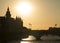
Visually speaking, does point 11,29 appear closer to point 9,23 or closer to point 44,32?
point 9,23

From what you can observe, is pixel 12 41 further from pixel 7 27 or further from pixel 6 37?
pixel 7 27

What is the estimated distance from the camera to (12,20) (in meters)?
125

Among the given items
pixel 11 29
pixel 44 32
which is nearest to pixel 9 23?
pixel 11 29

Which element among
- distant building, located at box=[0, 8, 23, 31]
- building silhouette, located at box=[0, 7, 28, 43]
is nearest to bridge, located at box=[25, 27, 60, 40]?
building silhouette, located at box=[0, 7, 28, 43]

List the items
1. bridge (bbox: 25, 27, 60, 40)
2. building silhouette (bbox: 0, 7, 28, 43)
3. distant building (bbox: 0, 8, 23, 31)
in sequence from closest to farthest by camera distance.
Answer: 1. building silhouette (bbox: 0, 7, 28, 43)
2. distant building (bbox: 0, 8, 23, 31)
3. bridge (bbox: 25, 27, 60, 40)

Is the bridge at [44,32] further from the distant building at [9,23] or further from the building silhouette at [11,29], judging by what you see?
the distant building at [9,23]

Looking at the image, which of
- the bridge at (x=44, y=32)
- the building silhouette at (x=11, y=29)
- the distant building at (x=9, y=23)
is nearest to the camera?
the building silhouette at (x=11, y=29)

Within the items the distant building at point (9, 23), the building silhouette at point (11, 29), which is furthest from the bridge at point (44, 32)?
the distant building at point (9, 23)

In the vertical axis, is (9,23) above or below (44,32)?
above

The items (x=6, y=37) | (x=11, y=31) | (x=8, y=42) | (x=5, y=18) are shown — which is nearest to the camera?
(x=8, y=42)

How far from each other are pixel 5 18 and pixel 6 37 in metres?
16.3

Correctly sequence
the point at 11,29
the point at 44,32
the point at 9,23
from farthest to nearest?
the point at 44,32, the point at 9,23, the point at 11,29

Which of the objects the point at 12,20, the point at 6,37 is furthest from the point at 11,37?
the point at 12,20

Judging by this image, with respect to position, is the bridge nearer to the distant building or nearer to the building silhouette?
the building silhouette
